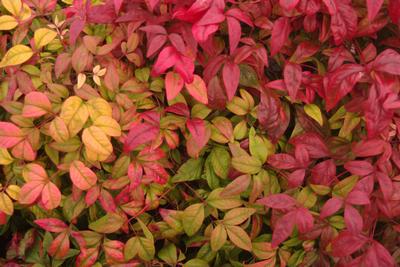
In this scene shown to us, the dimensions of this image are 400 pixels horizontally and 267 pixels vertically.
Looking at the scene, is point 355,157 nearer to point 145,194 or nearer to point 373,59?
point 373,59

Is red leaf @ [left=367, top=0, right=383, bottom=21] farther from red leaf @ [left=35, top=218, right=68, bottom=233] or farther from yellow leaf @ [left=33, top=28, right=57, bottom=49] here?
red leaf @ [left=35, top=218, right=68, bottom=233]

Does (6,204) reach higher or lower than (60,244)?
higher

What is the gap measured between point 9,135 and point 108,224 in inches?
14.3

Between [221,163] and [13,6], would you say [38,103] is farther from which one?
[221,163]

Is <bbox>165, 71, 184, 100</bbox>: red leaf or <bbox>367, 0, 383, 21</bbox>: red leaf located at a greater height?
<bbox>367, 0, 383, 21</bbox>: red leaf

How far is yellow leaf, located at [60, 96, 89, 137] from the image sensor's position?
142 centimetres

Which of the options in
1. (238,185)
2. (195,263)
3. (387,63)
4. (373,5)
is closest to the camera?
(373,5)

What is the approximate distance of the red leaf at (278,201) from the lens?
1.44 meters

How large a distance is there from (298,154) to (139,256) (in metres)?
0.54

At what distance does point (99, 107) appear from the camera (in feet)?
4.73

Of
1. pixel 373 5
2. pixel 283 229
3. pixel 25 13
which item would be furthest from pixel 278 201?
pixel 25 13

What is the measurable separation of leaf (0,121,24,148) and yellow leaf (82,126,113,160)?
207 mm

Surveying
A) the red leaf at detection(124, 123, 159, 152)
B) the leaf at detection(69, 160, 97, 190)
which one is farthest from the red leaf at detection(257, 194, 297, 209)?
the leaf at detection(69, 160, 97, 190)

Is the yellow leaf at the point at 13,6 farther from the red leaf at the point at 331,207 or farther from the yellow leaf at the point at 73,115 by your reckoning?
the red leaf at the point at 331,207
